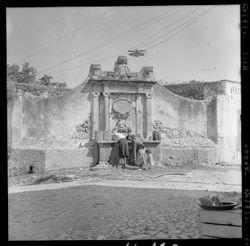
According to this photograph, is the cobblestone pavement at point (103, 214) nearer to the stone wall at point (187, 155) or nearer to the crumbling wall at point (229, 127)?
the crumbling wall at point (229, 127)

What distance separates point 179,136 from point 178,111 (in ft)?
2.70

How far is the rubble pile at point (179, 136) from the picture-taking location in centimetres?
995

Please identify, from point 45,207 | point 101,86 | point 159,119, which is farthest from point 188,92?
point 45,207

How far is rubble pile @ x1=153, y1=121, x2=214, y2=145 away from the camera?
9.95 metres

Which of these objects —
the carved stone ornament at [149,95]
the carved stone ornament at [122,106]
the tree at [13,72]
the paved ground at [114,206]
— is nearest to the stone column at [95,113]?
the carved stone ornament at [122,106]

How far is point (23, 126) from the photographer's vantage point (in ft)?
30.6

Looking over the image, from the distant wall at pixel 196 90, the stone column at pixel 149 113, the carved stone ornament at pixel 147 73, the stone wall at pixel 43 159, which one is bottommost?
the stone wall at pixel 43 159

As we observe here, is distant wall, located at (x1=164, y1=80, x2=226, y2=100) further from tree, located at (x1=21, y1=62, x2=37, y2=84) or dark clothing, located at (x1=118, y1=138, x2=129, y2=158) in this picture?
tree, located at (x1=21, y1=62, x2=37, y2=84)

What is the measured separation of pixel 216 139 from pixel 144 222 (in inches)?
160

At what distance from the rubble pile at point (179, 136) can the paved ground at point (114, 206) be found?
1.23m

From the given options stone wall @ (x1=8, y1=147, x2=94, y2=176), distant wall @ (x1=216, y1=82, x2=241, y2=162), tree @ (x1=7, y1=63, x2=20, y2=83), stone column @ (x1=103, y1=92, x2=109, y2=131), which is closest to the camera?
tree @ (x1=7, y1=63, x2=20, y2=83)

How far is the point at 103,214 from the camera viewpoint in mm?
6812

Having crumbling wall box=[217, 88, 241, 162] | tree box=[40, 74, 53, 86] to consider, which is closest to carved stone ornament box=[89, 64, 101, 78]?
tree box=[40, 74, 53, 86]

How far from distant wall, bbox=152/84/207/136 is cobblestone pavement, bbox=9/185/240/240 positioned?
271 cm
